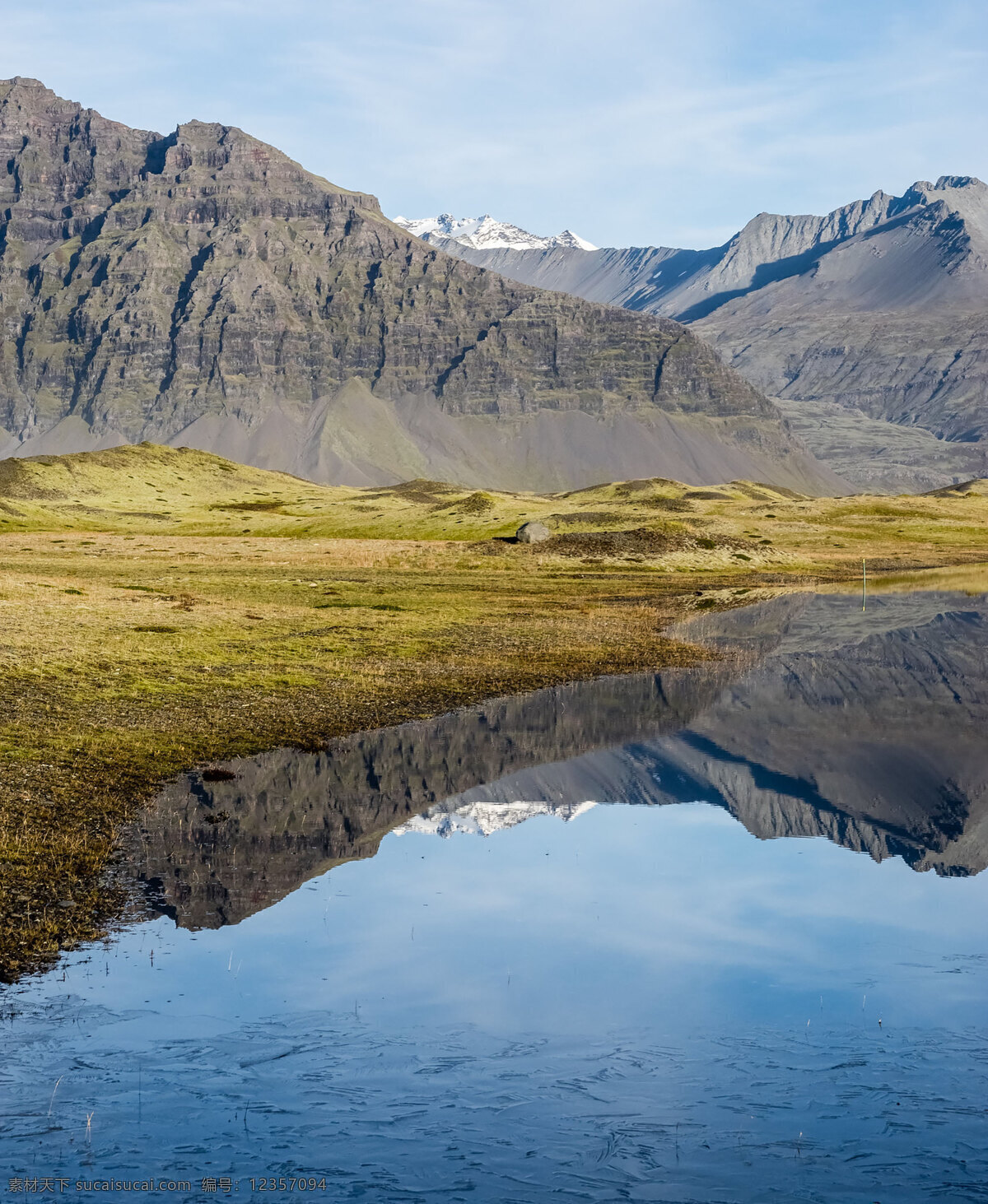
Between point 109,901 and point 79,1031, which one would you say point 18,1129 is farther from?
point 109,901

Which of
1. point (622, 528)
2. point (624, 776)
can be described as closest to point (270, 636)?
point (624, 776)

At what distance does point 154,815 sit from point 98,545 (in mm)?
118111

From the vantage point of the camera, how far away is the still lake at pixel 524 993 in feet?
44.6

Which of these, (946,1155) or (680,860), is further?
(680,860)

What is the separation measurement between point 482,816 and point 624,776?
20.4 feet

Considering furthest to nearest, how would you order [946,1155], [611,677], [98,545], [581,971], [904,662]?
[98,545] → [904,662] → [611,677] → [581,971] → [946,1155]

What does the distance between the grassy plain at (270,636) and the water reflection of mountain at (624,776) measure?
167cm

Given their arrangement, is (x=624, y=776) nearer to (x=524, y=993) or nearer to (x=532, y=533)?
(x=524, y=993)

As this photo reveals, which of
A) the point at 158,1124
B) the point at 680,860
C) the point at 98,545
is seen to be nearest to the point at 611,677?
the point at 680,860

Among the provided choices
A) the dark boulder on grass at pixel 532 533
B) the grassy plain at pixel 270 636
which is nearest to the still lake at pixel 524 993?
the grassy plain at pixel 270 636

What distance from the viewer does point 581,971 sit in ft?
62.8

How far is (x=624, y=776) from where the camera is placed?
3391 cm

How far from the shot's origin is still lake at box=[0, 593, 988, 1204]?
44.6 ft

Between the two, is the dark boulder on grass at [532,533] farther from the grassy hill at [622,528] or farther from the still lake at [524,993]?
the still lake at [524,993]
